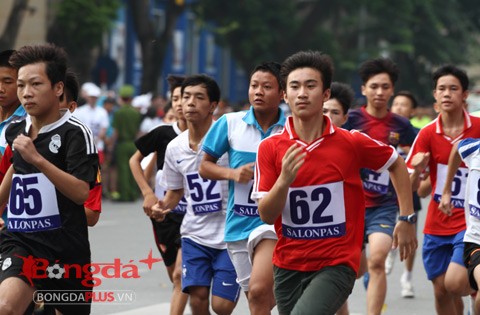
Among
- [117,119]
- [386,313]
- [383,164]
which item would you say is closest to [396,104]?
[386,313]

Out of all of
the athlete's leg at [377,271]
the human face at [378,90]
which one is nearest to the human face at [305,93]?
the athlete's leg at [377,271]

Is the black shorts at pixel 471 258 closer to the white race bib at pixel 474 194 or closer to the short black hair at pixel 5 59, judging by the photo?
the white race bib at pixel 474 194

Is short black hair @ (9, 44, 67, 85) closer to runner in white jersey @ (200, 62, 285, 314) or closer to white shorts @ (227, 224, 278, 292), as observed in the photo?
runner in white jersey @ (200, 62, 285, 314)

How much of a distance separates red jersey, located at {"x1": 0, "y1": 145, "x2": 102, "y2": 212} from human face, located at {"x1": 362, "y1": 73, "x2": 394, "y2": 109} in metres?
4.09

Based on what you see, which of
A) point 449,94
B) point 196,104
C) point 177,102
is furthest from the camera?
point 177,102

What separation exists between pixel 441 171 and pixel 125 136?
1359cm

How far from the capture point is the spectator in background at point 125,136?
2222 cm

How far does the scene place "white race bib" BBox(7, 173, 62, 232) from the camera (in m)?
6.77

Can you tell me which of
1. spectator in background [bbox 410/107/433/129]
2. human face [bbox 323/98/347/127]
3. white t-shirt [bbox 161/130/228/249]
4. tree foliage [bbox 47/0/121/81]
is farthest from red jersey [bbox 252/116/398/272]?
tree foliage [bbox 47/0/121/81]

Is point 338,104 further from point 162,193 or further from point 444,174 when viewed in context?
point 162,193

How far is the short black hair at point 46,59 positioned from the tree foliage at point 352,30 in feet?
102

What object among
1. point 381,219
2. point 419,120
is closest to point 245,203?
point 381,219

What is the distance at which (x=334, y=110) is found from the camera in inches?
396

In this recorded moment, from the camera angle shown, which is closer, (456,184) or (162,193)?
(456,184)
